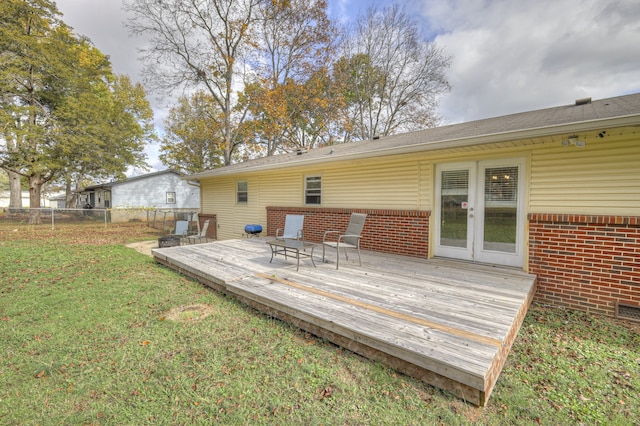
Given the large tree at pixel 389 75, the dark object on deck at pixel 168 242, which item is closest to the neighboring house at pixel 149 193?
the dark object on deck at pixel 168 242

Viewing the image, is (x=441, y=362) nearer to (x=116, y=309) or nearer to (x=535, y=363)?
(x=535, y=363)

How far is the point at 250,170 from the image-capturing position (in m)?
8.50

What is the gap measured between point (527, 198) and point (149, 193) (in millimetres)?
24626

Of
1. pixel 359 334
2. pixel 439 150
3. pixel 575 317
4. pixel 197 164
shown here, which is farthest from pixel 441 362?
pixel 197 164

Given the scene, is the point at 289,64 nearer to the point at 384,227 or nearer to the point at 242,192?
the point at 242,192

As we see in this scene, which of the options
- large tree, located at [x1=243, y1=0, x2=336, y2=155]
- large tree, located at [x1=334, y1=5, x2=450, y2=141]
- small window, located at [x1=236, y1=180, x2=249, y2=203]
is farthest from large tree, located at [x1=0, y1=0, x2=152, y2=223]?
large tree, located at [x1=334, y1=5, x2=450, y2=141]

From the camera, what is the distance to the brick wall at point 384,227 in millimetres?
5566

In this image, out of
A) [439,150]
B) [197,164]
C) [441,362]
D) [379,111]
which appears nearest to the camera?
[441,362]

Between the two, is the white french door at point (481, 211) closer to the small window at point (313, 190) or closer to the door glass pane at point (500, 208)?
the door glass pane at point (500, 208)

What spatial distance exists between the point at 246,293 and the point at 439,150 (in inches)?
163

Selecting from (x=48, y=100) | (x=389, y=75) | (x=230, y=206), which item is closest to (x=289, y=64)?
(x=389, y=75)

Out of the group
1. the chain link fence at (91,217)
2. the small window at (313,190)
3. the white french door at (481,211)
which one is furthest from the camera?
the chain link fence at (91,217)

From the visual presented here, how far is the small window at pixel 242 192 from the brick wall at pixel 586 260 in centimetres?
849

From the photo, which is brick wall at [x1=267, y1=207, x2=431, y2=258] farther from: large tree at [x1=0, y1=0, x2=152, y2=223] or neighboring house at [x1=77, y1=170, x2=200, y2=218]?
neighboring house at [x1=77, y1=170, x2=200, y2=218]
